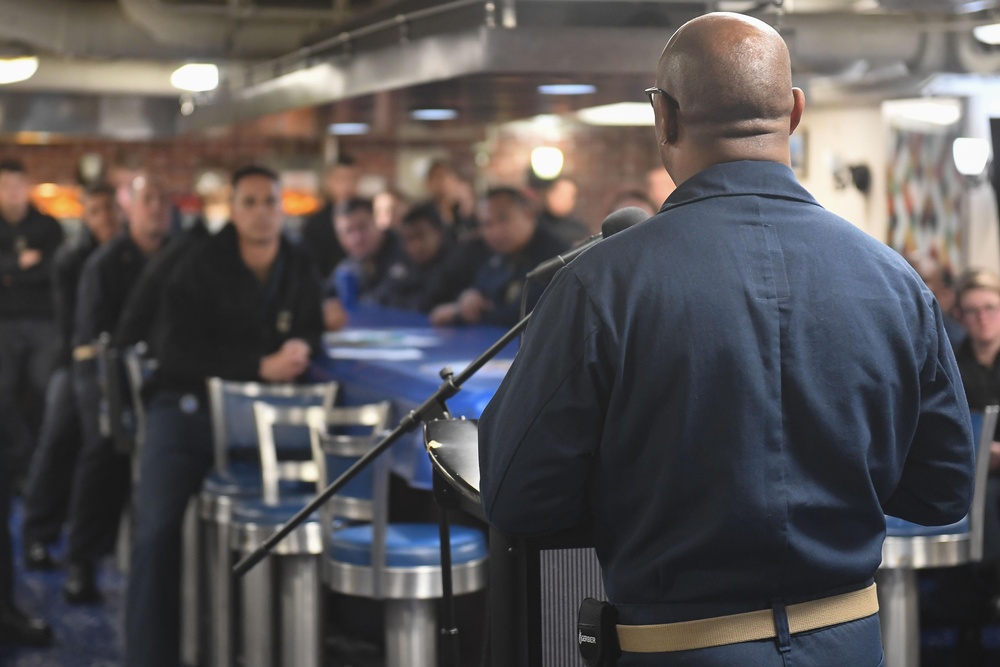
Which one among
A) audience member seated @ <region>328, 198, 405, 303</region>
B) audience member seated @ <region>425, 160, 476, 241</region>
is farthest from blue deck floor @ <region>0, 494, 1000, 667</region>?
audience member seated @ <region>425, 160, 476, 241</region>

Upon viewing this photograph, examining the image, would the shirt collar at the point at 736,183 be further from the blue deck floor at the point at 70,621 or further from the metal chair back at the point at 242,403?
the blue deck floor at the point at 70,621

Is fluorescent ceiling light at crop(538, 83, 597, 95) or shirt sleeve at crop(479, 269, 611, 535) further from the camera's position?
fluorescent ceiling light at crop(538, 83, 597, 95)

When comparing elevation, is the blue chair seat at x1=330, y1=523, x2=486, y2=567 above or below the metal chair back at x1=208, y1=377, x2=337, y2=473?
below

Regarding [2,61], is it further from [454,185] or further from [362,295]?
[454,185]

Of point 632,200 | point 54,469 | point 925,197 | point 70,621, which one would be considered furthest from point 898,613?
point 925,197

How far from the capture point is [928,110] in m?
7.47

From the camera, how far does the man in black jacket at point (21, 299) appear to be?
780 cm

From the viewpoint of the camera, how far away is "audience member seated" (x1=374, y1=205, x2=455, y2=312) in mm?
8266

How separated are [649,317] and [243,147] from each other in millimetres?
11421

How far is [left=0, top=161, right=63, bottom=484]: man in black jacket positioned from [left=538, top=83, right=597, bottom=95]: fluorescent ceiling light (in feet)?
14.7

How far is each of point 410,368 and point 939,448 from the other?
2491 mm

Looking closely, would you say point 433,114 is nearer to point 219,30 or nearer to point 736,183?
point 219,30

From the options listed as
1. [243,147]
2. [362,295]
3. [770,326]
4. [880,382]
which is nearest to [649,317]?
[770,326]

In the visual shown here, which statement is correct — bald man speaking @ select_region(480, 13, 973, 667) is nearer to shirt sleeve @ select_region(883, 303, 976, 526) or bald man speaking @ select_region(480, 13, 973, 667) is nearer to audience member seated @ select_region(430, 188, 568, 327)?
shirt sleeve @ select_region(883, 303, 976, 526)
